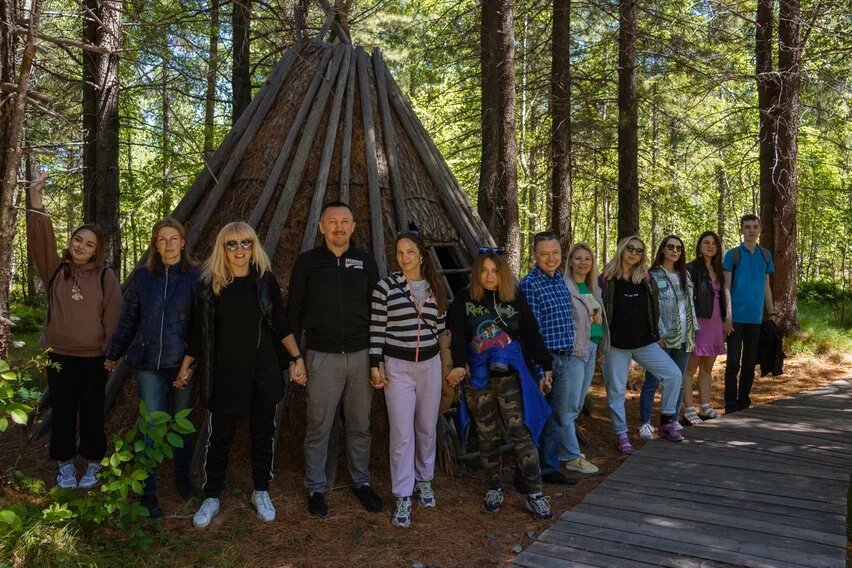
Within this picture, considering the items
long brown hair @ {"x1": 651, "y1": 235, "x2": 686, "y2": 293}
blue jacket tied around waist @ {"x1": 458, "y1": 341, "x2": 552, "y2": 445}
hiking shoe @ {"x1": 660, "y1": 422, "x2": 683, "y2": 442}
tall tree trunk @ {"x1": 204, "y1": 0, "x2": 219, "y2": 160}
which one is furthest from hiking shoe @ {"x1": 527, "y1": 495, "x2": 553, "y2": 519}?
tall tree trunk @ {"x1": 204, "y1": 0, "x2": 219, "y2": 160}

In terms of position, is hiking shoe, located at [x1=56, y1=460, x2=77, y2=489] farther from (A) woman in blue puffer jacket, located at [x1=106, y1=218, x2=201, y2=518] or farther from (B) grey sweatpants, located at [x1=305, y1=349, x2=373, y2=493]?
(B) grey sweatpants, located at [x1=305, y1=349, x2=373, y2=493]

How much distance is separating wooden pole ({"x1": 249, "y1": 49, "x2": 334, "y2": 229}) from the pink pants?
203 centimetres

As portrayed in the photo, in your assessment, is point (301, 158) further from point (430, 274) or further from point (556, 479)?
point (556, 479)

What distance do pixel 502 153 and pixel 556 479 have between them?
13.0ft

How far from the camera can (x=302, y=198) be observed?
234 inches

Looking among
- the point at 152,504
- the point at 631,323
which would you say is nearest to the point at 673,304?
the point at 631,323

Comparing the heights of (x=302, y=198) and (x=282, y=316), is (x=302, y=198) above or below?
above

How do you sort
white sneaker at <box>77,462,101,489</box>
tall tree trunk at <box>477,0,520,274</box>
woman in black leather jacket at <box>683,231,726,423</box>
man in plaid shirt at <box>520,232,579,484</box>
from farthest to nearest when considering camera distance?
tall tree trunk at <box>477,0,520,274</box>, woman in black leather jacket at <box>683,231,726,423</box>, man in plaid shirt at <box>520,232,579,484</box>, white sneaker at <box>77,462,101,489</box>

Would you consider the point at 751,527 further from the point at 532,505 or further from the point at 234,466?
the point at 234,466

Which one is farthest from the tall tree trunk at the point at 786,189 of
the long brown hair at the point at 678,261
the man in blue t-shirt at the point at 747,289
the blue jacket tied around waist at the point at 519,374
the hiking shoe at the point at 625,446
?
the blue jacket tied around waist at the point at 519,374

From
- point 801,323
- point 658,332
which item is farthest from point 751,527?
point 801,323

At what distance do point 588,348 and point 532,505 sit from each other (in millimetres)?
1351

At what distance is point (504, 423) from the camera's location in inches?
178

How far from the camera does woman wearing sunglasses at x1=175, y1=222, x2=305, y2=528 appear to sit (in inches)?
162
